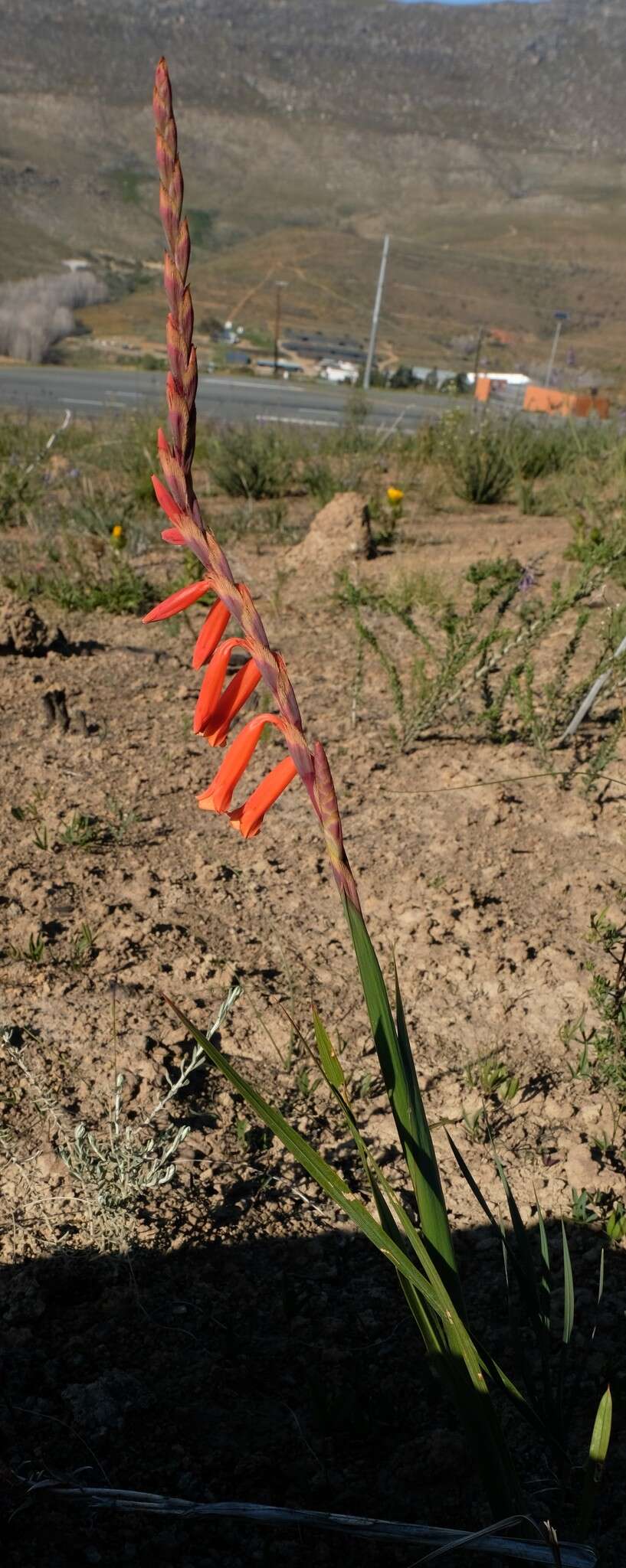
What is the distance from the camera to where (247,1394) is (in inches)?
69.5

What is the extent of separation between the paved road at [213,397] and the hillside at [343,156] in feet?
62.5

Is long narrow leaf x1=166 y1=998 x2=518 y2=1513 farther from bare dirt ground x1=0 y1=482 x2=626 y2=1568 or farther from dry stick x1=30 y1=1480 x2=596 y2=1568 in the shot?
bare dirt ground x1=0 y1=482 x2=626 y2=1568

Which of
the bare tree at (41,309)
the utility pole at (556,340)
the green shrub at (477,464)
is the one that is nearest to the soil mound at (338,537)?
the green shrub at (477,464)

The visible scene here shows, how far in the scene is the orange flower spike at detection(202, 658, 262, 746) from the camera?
120 cm

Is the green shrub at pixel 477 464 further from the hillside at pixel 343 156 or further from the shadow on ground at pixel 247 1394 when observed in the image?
the hillside at pixel 343 156

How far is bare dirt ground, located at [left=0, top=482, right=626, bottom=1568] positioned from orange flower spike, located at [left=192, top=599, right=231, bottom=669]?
1.08 metres

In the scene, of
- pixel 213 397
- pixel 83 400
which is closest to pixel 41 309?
pixel 213 397

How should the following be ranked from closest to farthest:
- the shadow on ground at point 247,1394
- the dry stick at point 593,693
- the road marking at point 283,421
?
the shadow on ground at point 247,1394
the dry stick at point 593,693
the road marking at point 283,421

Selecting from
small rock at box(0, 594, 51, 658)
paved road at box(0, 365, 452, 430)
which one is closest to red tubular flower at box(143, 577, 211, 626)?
small rock at box(0, 594, 51, 658)

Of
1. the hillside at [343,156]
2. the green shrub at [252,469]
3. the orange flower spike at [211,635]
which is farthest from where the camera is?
the hillside at [343,156]

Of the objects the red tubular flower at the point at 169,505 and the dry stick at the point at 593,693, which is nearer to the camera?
the red tubular flower at the point at 169,505

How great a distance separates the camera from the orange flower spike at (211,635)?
1181 millimetres

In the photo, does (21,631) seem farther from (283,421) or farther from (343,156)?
(343,156)

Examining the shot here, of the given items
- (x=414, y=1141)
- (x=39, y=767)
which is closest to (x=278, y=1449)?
(x=414, y=1141)
